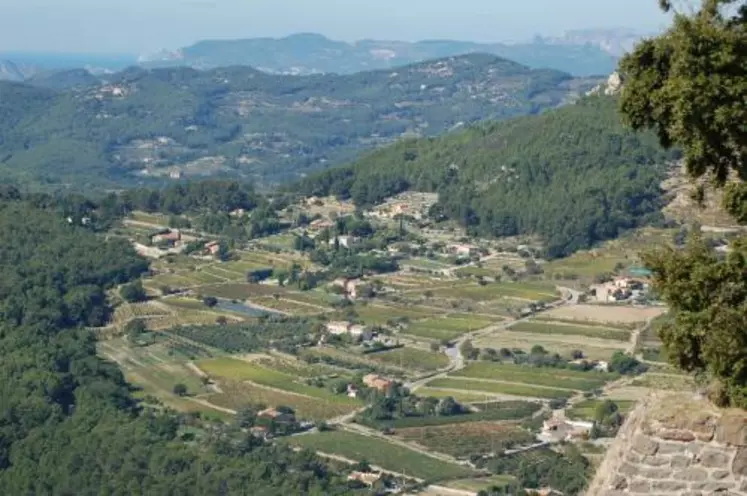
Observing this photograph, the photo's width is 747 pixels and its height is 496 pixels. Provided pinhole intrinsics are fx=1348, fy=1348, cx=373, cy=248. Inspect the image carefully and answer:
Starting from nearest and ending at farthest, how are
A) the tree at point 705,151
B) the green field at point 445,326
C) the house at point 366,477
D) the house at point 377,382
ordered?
the tree at point 705,151, the house at point 366,477, the house at point 377,382, the green field at point 445,326

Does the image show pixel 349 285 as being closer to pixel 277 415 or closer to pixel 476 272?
pixel 476 272

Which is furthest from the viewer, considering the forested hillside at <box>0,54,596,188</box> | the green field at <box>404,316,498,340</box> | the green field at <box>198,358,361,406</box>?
the forested hillside at <box>0,54,596,188</box>

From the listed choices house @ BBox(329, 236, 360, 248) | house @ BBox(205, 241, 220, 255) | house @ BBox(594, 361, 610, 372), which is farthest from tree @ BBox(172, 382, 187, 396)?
house @ BBox(329, 236, 360, 248)

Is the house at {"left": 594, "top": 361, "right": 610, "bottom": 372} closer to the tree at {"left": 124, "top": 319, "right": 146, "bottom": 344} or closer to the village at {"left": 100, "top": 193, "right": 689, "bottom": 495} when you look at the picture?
the village at {"left": 100, "top": 193, "right": 689, "bottom": 495}

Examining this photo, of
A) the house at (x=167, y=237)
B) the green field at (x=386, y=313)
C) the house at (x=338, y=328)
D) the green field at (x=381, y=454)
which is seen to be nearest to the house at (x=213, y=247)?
the house at (x=167, y=237)

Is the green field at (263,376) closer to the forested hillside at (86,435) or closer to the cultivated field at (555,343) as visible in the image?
the forested hillside at (86,435)

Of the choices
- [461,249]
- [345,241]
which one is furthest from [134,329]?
[461,249]
